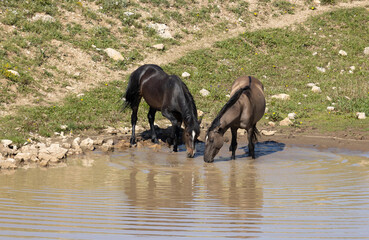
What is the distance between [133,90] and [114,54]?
6457 millimetres

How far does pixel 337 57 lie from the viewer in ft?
78.3

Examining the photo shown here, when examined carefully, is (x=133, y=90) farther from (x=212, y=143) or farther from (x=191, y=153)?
(x=212, y=143)

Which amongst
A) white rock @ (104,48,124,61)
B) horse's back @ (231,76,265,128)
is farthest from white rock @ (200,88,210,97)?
horse's back @ (231,76,265,128)

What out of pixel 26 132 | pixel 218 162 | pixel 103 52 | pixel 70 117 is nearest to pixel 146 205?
pixel 218 162

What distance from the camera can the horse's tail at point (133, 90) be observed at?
15070 mm

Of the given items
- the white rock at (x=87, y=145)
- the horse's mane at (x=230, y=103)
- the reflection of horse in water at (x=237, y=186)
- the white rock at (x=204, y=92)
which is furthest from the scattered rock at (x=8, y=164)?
the white rock at (x=204, y=92)

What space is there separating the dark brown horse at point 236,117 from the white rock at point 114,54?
30.0 ft

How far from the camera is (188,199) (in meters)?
7.66

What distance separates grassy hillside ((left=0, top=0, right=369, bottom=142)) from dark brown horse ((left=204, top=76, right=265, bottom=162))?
4205 mm

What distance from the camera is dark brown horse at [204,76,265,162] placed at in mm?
11695

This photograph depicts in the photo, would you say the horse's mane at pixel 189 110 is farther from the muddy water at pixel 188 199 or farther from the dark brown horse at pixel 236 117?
the muddy water at pixel 188 199

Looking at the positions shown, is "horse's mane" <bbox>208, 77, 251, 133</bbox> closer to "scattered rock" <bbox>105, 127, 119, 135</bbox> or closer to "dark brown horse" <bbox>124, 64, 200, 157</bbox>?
"dark brown horse" <bbox>124, 64, 200, 157</bbox>

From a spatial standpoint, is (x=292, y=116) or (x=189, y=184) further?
(x=292, y=116)

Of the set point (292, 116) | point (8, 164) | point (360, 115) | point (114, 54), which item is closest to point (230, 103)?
point (8, 164)
